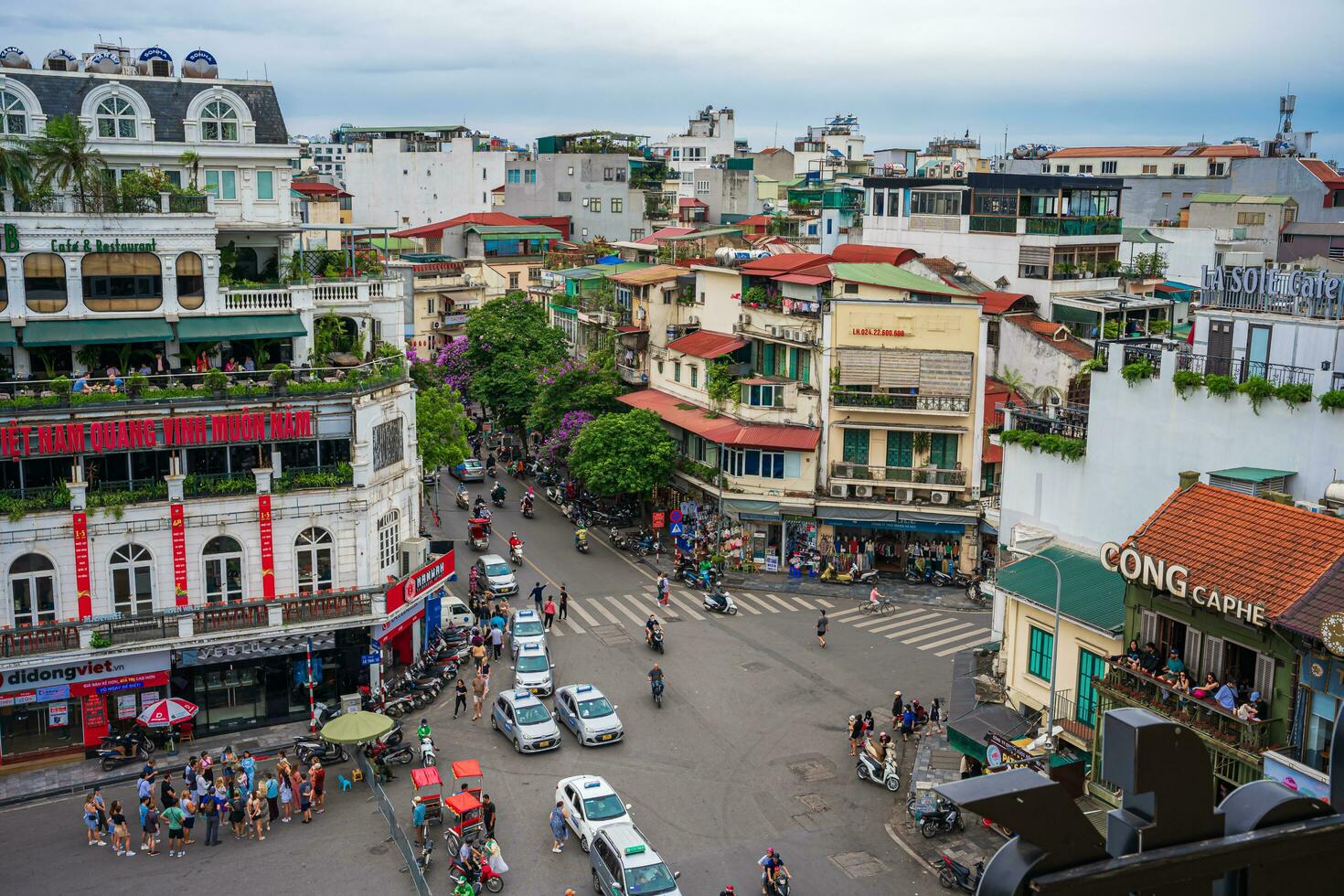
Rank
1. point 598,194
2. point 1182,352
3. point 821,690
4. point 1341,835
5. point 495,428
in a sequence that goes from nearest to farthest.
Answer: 1. point 1341,835
2. point 1182,352
3. point 821,690
4. point 495,428
5. point 598,194

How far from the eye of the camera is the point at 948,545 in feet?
182

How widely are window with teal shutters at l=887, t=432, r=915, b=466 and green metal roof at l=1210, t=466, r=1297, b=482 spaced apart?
25.2 metres

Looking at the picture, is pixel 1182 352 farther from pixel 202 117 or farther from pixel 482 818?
pixel 202 117

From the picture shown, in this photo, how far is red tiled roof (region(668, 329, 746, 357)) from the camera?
6188 cm

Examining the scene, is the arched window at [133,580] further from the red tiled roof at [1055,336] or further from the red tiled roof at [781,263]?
the red tiled roof at [1055,336]

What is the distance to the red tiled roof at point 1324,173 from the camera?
78812 mm

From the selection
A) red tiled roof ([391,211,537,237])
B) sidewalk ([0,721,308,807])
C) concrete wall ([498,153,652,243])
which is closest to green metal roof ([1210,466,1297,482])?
sidewalk ([0,721,308,807])

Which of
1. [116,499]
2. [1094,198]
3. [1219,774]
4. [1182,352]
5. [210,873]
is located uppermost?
[1094,198]

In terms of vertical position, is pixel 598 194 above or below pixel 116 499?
above

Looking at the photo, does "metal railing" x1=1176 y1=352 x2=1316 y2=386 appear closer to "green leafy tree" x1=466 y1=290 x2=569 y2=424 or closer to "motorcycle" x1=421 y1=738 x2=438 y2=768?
"motorcycle" x1=421 y1=738 x2=438 y2=768

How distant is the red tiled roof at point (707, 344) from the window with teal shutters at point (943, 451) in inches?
474

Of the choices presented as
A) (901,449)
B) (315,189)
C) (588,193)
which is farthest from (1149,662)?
(588,193)

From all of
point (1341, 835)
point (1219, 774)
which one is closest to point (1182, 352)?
point (1219, 774)

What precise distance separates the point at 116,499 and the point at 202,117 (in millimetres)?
14818
